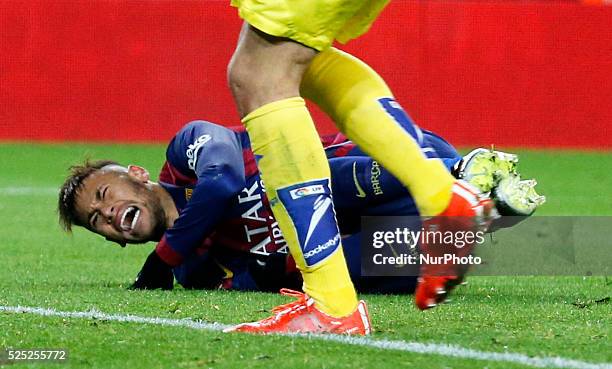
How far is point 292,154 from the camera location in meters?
2.69

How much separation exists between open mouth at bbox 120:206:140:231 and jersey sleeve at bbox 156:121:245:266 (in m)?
0.13

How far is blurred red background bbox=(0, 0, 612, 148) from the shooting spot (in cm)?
1080

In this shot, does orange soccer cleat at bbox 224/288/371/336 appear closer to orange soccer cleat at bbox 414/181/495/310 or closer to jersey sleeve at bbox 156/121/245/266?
orange soccer cleat at bbox 414/181/495/310

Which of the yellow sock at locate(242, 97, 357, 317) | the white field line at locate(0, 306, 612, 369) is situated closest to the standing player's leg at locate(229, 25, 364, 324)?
the yellow sock at locate(242, 97, 357, 317)

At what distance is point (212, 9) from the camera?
11102 millimetres

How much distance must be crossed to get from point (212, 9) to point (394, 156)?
854 cm

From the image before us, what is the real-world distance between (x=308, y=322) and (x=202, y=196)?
105 cm

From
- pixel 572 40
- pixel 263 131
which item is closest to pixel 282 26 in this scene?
pixel 263 131

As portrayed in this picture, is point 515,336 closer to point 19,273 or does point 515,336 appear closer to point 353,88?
point 353,88

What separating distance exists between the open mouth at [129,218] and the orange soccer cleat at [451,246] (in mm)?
1396

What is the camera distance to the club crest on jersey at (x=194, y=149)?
12.6ft

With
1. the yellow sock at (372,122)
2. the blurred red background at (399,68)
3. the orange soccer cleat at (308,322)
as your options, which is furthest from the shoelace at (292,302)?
the blurred red background at (399,68)

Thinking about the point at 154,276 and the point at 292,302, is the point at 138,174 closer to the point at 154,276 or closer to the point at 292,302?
the point at 154,276

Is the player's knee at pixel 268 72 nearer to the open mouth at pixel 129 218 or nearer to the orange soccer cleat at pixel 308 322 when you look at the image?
the orange soccer cleat at pixel 308 322
